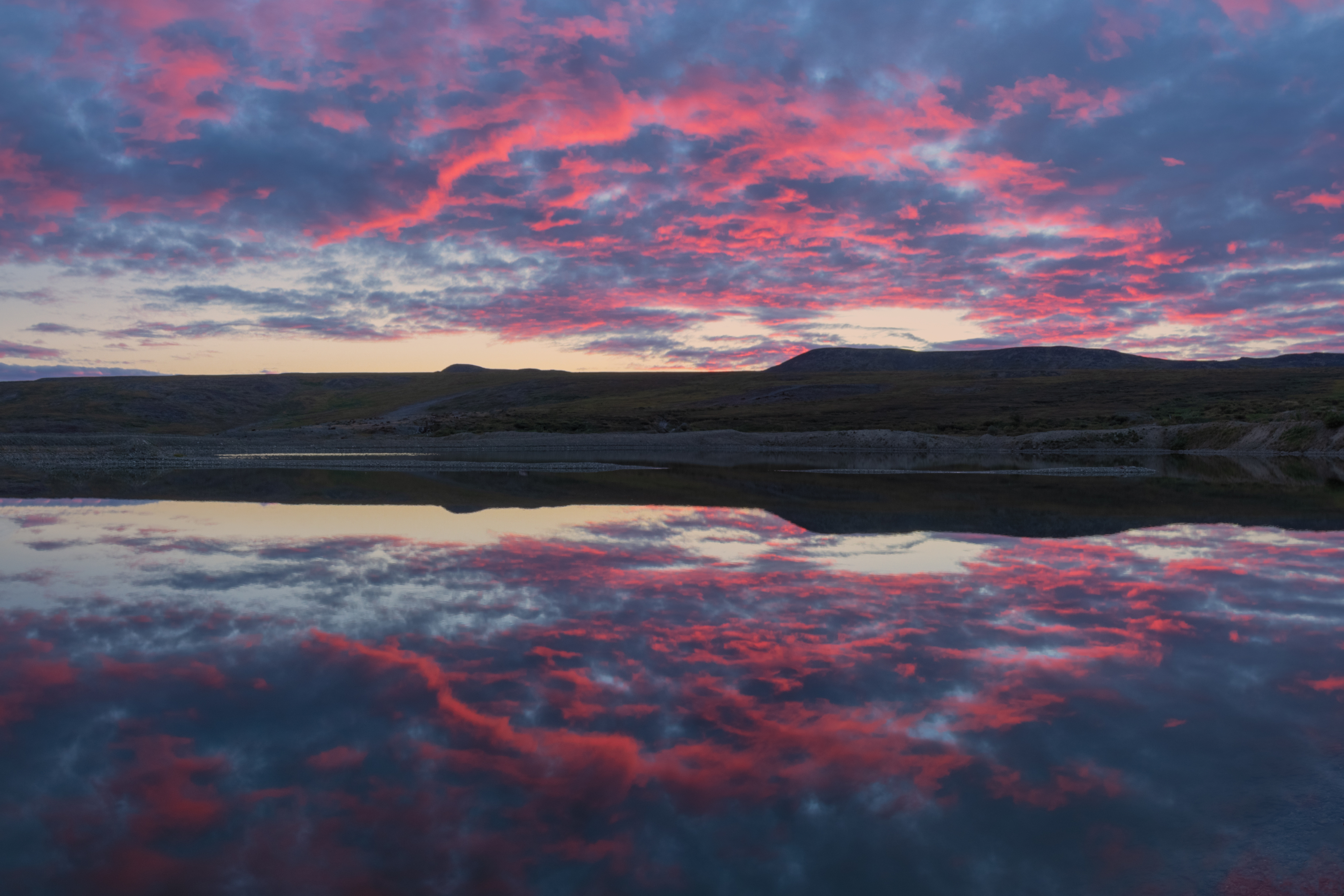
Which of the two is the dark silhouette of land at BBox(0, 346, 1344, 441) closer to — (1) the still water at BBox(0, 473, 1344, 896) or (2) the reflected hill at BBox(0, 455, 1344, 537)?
(2) the reflected hill at BBox(0, 455, 1344, 537)

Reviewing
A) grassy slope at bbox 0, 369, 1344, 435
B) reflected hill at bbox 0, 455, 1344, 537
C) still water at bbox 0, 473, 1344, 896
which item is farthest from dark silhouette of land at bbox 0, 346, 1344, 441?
still water at bbox 0, 473, 1344, 896

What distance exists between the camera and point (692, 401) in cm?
13725

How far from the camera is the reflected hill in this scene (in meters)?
19.9

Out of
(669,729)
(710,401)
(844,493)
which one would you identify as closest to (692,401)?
(710,401)

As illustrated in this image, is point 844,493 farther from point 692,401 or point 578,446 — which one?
point 692,401

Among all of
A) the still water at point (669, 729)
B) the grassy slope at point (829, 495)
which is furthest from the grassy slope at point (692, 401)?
the still water at point (669, 729)

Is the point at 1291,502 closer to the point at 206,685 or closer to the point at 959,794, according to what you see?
the point at 959,794

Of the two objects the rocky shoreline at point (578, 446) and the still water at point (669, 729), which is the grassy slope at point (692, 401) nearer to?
the rocky shoreline at point (578, 446)

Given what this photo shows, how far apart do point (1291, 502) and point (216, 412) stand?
154 meters

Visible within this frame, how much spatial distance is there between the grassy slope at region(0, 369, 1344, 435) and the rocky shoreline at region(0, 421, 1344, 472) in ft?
16.7

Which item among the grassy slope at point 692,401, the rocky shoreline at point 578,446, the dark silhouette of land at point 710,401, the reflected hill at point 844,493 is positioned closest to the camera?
the reflected hill at point 844,493

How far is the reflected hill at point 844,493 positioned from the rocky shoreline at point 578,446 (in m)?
8.31

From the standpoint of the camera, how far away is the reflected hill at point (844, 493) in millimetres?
19906

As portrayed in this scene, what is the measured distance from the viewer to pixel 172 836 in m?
4.81
